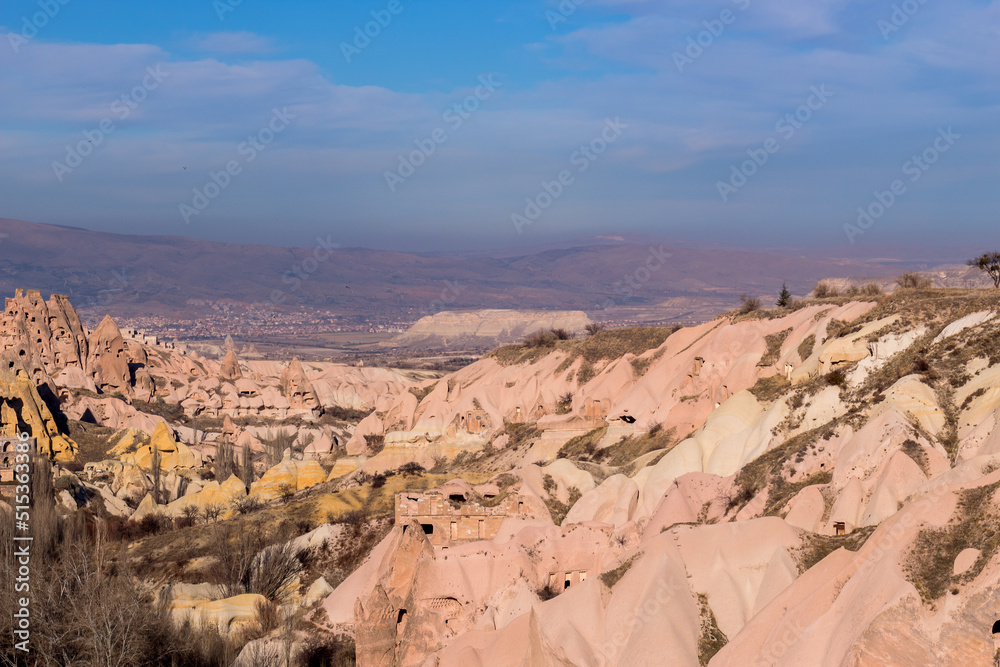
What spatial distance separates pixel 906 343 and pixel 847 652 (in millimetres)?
21002

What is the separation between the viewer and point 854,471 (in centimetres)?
2423

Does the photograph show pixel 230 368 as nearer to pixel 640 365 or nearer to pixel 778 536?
pixel 640 365

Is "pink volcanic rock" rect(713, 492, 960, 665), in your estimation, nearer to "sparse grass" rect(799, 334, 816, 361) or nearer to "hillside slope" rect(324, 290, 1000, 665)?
"hillside slope" rect(324, 290, 1000, 665)

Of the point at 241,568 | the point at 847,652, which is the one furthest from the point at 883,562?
the point at 241,568

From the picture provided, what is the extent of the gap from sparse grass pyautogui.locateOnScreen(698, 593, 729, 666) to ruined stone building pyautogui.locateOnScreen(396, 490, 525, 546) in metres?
9.06

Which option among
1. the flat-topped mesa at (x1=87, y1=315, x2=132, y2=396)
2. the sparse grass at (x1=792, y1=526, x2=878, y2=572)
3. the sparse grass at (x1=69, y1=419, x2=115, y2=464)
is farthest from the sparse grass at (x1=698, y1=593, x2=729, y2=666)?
the flat-topped mesa at (x1=87, y1=315, x2=132, y2=396)

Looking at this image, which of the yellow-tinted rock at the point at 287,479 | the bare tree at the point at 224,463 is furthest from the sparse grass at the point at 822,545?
the bare tree at the point at 224,463

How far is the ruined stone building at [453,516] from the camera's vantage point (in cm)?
2786

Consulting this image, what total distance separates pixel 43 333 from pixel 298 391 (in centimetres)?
2611

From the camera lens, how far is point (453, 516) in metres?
28.2

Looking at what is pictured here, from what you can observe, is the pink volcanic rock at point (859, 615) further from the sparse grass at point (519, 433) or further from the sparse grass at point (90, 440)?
the sparse grass at point (90, 440)

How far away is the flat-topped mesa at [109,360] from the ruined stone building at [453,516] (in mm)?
80558

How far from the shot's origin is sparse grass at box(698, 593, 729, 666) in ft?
60.6

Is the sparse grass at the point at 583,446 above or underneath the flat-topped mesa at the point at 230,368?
above
